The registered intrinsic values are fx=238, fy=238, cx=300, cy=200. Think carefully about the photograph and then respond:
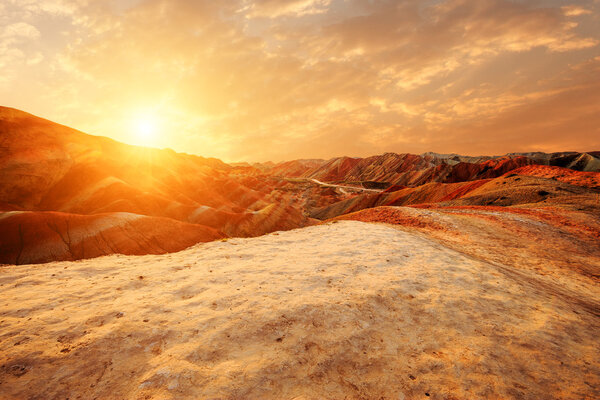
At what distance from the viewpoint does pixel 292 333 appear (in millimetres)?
4762

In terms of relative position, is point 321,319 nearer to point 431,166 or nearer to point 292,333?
point 292,333

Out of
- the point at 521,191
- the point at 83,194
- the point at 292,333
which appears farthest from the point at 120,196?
the point at 521,191

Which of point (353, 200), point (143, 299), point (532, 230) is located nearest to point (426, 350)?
point (143, 299)

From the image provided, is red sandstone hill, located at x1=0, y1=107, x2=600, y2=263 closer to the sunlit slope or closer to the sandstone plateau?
the sunlit slope

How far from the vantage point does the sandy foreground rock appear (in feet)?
11.9

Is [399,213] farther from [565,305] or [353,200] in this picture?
[353,200]

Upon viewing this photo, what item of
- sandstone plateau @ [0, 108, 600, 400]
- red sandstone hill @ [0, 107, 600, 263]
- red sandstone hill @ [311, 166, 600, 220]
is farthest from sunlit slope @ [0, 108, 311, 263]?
red sandstone hill @ [311, 166, 600, 220]

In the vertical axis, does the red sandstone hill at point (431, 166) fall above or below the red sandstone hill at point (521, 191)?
above

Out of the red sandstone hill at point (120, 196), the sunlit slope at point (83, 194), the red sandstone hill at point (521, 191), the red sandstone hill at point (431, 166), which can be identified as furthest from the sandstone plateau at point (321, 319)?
the red sandstone hill at point (431, 166)

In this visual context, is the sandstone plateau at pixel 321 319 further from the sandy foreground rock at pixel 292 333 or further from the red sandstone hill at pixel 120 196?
the red sandstone hill at pixel 120 196

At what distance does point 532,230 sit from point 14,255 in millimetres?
41428

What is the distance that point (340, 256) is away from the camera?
375 inches

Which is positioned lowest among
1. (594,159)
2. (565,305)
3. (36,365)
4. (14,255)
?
(14,255)

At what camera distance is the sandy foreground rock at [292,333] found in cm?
363
